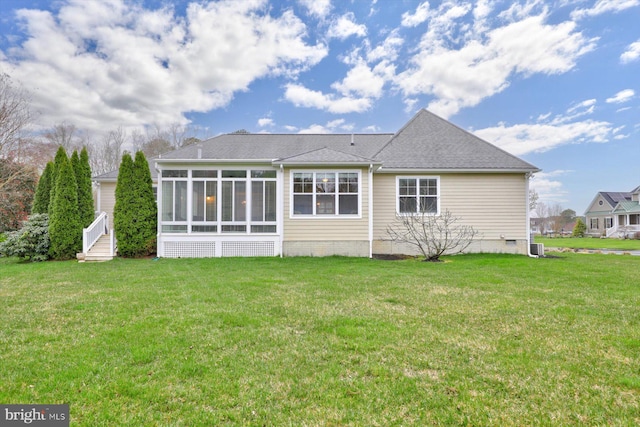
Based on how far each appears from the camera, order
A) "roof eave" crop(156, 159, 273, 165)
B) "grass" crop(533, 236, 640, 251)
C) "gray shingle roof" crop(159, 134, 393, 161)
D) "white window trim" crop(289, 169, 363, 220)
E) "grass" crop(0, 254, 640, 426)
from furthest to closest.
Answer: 1. "grass" crop(533, 236, 640, 251)
2. "gray shingle roof" crop(159, 134, 393, 161)
3. "white window trim" crop(289, 169, 363, 220)
4. "roof eave" crop(156, 159, 273, 165)
5. "grass" crop(0, 254, 640, 426)

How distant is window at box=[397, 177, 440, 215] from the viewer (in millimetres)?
11891

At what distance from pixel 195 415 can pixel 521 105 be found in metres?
22.4

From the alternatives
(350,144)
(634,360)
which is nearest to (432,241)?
(350,144)

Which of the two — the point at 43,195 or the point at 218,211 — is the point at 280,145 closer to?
the point at 218,211

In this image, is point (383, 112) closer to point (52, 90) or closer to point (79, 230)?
point (79, 230)

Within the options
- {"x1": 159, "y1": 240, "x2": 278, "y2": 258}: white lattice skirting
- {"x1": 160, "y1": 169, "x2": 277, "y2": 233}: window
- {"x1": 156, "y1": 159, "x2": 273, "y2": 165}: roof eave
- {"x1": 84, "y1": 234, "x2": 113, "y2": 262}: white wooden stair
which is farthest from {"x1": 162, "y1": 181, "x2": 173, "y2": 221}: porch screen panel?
{"x1": 84, "y1": 234, "x2": 113, "y2": 262}: white wooden stair

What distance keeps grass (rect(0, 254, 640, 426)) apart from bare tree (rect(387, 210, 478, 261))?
5406 millimetres

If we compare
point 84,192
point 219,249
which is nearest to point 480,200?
point 219,249

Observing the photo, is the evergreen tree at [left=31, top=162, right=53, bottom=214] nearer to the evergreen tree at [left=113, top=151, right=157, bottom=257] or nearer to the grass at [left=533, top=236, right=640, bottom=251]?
the evergreen tree at [left=113, top=151, right=157, bottom=257]

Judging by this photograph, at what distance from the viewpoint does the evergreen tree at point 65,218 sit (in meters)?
11.1

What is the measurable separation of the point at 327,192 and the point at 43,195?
13.3 m

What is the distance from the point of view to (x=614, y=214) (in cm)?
3362

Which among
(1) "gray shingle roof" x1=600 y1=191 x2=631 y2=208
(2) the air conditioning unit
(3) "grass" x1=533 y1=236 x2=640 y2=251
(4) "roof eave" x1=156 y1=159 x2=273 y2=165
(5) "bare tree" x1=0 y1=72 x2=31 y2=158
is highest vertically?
(5) "bare tree" x1=0 y1=72 x2=31 y2=158

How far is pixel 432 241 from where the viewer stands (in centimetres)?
1135
